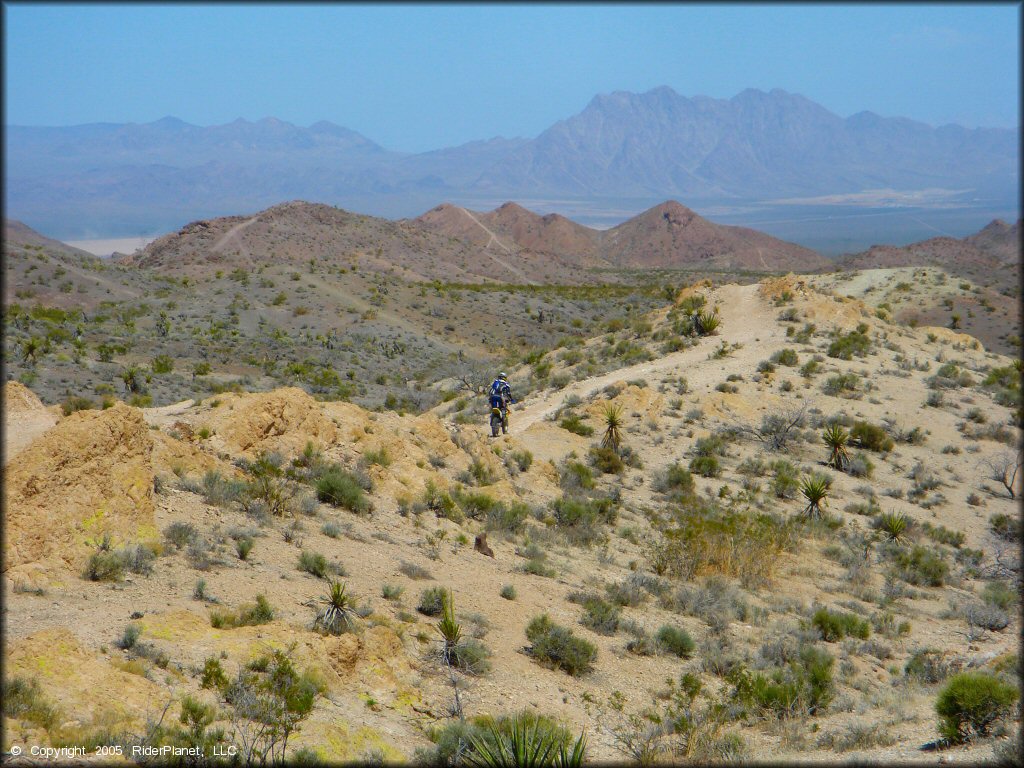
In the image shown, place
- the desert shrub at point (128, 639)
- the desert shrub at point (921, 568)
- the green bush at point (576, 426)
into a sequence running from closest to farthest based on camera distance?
the desert shrub at point (128, 639), the desert shrub at point (921, 568), the green bush at point (576, 426)

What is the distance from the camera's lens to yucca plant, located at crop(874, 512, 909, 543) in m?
14.9

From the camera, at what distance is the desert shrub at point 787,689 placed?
750cm

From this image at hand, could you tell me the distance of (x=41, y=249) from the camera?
5997 cm

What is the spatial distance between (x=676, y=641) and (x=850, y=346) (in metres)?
21.5

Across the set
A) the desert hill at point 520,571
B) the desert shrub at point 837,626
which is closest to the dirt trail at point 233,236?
the desert hill at point 520,571

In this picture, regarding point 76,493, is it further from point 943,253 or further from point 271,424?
point 943,253

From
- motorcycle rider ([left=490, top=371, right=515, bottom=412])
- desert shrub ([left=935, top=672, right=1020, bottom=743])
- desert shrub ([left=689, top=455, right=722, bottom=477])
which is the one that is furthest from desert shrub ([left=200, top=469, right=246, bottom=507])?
desert shrub ([left=689, top=455, right=722, bottom=477])

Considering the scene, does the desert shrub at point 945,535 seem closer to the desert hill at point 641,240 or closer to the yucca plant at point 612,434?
the yucca plant at point 612,434

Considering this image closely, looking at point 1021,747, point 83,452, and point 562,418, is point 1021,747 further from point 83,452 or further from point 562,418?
point 562,418

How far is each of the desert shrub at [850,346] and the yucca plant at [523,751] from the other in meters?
23.8

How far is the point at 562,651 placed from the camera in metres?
8.18

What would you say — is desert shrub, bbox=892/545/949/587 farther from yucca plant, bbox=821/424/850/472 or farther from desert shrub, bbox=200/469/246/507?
desert shrub, bbox=200/469/246/507

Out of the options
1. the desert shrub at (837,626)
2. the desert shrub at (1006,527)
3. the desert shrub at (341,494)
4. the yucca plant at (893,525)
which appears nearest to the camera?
the desert shrub at (837,626)

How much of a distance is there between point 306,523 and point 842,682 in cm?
761
